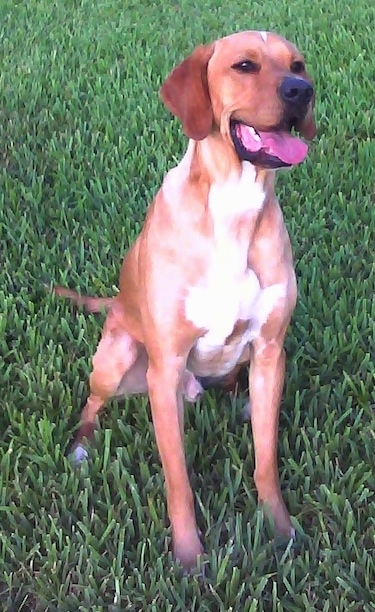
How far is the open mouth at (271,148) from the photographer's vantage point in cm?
215

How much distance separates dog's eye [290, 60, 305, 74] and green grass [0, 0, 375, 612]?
1.13 meters

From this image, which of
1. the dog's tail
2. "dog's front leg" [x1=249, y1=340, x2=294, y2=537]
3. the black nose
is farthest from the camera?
the dog's tail

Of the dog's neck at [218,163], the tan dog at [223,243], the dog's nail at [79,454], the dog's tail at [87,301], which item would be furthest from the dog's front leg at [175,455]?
the dog's tail at [87,301]

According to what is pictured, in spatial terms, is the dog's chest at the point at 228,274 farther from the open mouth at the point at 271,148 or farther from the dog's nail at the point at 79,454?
the dog's nail at the point at 79,454

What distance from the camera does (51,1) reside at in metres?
7.53

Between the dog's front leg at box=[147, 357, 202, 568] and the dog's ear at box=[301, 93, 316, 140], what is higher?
the dog's ear at box=[301, 93, 316, 140]

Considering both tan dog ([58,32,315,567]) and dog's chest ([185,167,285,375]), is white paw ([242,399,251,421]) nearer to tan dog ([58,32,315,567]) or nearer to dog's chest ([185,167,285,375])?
tan dog ([58,32,315,567])

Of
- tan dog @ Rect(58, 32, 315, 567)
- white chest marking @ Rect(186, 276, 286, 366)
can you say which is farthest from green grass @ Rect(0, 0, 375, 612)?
white chest marking @ Rect(186, 276, 286, 366)

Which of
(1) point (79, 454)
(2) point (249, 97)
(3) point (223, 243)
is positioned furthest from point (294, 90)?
(1) point (79, 454)

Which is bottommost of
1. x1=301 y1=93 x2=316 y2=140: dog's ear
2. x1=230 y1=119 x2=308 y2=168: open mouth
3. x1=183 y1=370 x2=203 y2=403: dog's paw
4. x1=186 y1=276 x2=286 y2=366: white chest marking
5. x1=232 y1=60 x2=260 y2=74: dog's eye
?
x1=183 y1=370 x2=203 y2=403: dog's paw

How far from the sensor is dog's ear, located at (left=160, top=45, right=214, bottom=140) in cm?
220

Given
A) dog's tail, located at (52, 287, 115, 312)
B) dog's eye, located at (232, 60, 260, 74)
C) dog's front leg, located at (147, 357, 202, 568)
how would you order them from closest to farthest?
dog's eye, located at (232, 60, 260, 74) → dog's front leg, located at (147, 357, 202, 568) → dog's tail, located at (52, 287, 115, 312)

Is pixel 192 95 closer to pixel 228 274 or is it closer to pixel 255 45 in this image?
pixel 255 45

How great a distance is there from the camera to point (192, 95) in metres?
2.23
